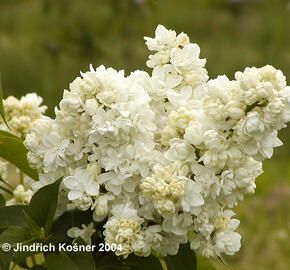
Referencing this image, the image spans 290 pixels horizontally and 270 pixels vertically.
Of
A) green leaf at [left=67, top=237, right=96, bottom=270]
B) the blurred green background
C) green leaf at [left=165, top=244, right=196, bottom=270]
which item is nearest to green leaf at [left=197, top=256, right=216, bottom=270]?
green leaf at [left=165, top=244, right=196, bottom=270]

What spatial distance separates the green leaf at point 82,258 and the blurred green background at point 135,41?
5.66 feet

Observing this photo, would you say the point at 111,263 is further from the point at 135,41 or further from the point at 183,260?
the point at 135,41

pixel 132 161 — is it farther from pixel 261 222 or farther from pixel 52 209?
pixel 261 222

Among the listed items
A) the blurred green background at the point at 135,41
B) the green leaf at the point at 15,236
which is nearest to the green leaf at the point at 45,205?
the green leaf at the point at 15,236

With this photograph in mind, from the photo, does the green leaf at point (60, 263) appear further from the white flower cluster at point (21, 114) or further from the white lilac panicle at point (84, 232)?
the white flower cluster at point (21, 114)

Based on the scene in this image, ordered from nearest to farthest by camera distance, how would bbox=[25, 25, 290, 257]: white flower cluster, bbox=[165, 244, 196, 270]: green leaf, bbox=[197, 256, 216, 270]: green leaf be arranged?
1. bbox=[25, 25, 290, 257]: white flower cluster
2. bbox=[165, 244, 196, 270]: green leaf
3. bbox=[197, 256, 216, 270]: green leaf

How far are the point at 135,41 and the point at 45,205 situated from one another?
3.53 metres

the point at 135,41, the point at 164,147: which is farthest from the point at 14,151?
the point at 135,41

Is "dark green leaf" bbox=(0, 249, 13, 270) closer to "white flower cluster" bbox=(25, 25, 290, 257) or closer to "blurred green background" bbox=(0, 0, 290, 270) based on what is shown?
"white flower cluster" bbox=(25, 25, 290, 257)

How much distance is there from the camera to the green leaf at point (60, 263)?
0.69m

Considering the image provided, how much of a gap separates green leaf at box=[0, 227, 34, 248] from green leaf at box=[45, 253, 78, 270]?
0.09 feet

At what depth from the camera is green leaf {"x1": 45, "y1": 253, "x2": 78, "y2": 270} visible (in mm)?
695

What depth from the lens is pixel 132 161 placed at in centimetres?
68

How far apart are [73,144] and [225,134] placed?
0.49 feet
